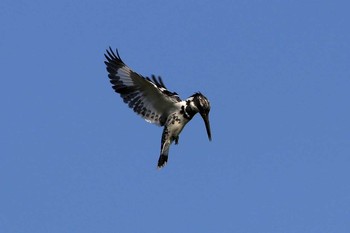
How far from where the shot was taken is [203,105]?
13453mm

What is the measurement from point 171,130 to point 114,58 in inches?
90.7

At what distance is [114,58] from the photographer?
14.8 m

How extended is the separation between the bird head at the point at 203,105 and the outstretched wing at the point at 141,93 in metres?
0.66

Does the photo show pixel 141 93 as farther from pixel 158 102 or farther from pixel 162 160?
pixel 162 160

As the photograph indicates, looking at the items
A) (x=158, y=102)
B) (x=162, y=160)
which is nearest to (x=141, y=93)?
(x=158, y=102)

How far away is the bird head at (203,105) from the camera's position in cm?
1343

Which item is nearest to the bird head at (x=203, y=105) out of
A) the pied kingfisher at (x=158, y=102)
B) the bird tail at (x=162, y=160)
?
the pied kingfisher at (x=158, y=102)

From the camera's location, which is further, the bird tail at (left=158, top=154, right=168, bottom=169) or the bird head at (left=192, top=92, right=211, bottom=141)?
the bird tail at (left=158, top=154, right=168, bottom=169)

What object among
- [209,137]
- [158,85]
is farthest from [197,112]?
[158,85]

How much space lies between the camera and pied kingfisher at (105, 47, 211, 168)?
1361cm

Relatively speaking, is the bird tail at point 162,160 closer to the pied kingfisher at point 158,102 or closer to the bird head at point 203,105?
the pied kingfisher at point 158,102

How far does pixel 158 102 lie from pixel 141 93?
48 cm

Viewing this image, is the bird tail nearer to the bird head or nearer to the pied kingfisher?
the pied kingfisher

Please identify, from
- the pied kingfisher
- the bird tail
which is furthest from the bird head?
the bird tail
